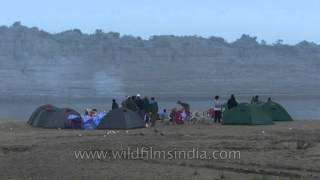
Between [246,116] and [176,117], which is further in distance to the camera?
[176,117]

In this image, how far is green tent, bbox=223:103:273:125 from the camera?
26266 mm

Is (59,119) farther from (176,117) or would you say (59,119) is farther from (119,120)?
(176,117)

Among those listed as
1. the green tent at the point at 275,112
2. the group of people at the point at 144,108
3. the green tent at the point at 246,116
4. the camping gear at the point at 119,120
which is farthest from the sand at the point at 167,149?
the green tent at the point at 275,112

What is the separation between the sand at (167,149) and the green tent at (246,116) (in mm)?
1159

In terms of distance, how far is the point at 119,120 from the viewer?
2453 cm

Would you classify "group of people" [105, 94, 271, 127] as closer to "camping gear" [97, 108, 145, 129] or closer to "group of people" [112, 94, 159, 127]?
"group of people" [112, 94, 159, 127]

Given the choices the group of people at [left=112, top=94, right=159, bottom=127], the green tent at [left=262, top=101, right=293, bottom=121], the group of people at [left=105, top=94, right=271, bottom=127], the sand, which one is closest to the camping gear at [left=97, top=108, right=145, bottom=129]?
the sand

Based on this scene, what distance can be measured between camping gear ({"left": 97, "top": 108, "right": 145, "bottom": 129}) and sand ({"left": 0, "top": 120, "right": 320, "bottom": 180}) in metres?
0.63

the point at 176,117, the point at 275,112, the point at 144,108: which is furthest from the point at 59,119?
the point at 275,112

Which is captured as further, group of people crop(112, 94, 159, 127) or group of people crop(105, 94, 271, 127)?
group of people crop(105, 94, 271, 127)

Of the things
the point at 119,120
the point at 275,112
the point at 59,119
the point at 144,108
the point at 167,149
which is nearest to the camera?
the point at 167,149

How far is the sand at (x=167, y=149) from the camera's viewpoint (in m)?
13.2

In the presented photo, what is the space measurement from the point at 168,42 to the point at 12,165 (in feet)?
416

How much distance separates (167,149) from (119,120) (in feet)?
25.0
